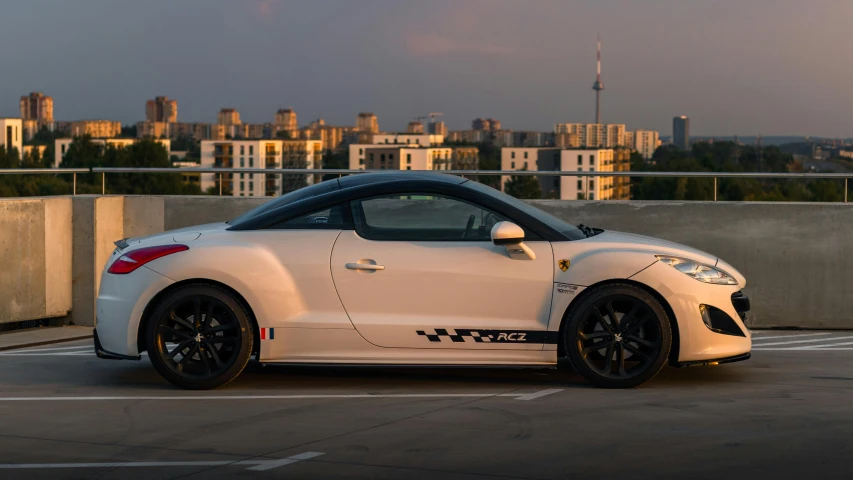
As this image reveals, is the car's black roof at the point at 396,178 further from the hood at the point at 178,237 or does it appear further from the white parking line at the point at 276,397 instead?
the white parking line at the point at 276,397

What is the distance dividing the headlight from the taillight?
10.6 ft

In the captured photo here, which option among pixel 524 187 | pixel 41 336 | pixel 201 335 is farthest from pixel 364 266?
pixel 524 187

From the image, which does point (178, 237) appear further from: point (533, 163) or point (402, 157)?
point (533, 163)

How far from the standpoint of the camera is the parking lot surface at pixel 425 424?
18.8 feet

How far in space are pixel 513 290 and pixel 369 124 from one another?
623 feet

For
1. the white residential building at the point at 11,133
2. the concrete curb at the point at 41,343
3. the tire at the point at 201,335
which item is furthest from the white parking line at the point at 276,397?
the white residential building at the point at 11,133

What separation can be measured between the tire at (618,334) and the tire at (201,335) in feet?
7.13

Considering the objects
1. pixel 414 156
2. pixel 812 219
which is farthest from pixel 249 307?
pixel 414 156

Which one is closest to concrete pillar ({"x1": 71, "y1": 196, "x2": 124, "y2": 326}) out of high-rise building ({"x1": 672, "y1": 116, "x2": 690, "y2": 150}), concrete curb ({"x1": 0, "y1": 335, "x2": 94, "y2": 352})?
concrete curb ({"x1": 0, "y1": 335, "x2": 94, "y2": 352})

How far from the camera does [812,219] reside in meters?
11.6

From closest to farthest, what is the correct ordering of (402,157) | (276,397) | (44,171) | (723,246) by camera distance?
(276,397), (723,246), (44,171), (402,157)

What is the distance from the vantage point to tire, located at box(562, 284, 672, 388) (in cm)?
772

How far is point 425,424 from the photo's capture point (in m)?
6.73

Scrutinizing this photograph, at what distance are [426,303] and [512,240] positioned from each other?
27.9 inches
